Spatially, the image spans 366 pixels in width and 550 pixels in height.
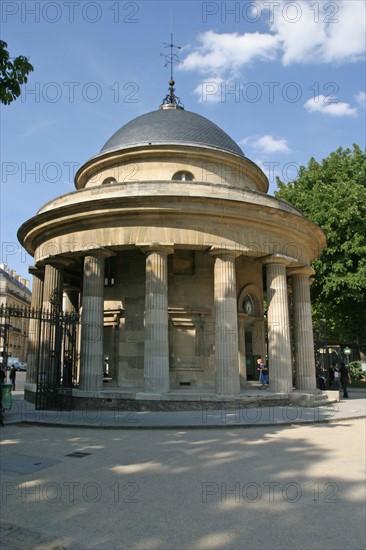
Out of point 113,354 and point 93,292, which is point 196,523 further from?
point 113,354

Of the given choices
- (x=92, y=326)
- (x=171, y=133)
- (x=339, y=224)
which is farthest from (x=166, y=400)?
(x=339, y=224)

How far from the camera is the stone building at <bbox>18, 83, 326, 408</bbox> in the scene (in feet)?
58.7

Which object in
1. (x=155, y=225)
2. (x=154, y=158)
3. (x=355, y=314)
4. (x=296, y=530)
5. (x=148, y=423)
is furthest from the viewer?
(x=355, y=314)

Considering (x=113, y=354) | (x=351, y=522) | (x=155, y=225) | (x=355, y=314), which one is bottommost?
(x=351, y=522)

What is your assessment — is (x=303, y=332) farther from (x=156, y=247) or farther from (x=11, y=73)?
(x=11, y=73)

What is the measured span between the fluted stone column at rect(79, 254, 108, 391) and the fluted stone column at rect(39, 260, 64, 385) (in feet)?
3.31

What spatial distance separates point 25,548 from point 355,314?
32566mm

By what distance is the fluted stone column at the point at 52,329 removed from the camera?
17359 millimetres

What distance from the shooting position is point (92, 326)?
18266mm

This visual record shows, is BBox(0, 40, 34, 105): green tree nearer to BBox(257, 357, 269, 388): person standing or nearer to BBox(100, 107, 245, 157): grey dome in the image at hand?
BBox(100, 107, 245, 157): grey dome

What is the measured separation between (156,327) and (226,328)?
2.69 meters

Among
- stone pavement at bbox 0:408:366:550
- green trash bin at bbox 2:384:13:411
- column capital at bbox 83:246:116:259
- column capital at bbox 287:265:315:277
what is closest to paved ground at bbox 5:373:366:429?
green trash bin at bbox 2:384:13:411

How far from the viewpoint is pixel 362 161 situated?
34625 millimetres

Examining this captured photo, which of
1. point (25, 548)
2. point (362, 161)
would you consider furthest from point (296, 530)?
point (362, 161)
